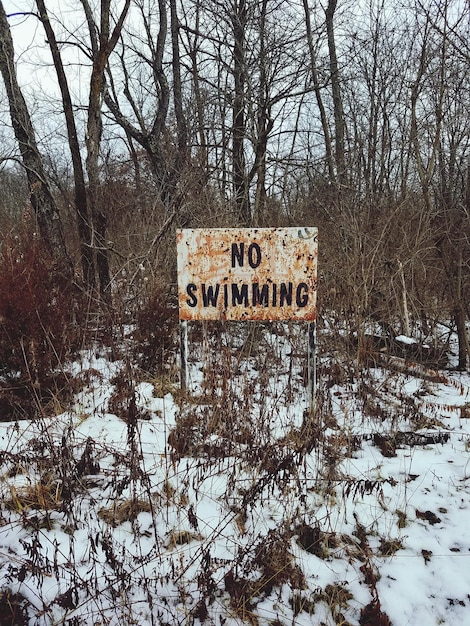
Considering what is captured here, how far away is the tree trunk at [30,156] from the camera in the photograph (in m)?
6.15

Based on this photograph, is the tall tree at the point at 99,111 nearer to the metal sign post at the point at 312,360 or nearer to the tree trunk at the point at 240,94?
the tree trunk at the point at 240,94

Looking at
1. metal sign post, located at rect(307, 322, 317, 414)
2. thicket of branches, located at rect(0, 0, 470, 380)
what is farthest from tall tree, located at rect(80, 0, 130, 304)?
metal sign post, located at rect(307, 322, 317, 414)

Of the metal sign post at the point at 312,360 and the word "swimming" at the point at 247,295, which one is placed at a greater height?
the word "swimming" at the point at 247,295

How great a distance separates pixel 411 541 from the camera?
2.24 meters

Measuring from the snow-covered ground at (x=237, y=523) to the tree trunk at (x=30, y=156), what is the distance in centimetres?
378

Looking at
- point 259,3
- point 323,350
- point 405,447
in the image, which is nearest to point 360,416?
point 405,447

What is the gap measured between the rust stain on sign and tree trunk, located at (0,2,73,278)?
312 cm

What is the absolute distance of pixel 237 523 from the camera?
2.32 meters

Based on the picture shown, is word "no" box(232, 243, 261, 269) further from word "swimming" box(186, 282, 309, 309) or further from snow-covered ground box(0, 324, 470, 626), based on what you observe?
snow-covered ground box(0, 324, 470, 626)

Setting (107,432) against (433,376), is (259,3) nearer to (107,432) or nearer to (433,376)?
(433,376)

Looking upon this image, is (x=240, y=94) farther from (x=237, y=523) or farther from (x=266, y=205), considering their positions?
(x=237, y=523)

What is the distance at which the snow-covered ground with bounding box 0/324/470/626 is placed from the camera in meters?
1.86

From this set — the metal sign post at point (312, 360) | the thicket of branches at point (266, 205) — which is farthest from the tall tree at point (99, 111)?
the metal sign post at point (312, 360)

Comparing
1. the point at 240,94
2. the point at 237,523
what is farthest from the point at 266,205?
the point at 237,523
